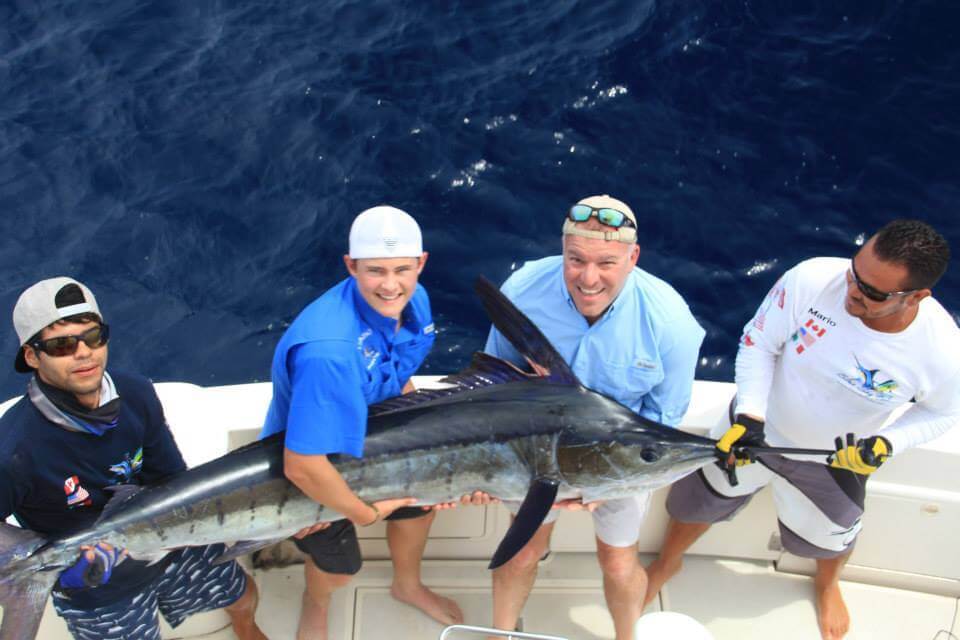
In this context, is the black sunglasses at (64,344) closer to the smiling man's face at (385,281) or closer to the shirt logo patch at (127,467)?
the shirt logo patch at (127,467)

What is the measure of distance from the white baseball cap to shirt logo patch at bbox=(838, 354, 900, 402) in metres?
1.37

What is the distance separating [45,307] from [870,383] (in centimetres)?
226

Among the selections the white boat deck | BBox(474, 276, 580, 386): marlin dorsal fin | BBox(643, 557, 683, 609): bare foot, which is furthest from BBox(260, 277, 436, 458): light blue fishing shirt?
BBox(643, 557, 683, 609): bare foot

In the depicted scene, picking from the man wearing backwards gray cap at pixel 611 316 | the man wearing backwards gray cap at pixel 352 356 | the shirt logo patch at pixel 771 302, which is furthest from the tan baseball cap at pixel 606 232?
the shirt logo patch at pixel 771 302

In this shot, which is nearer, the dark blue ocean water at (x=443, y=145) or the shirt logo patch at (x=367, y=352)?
the shirt logo patch at (x=367, y=352)

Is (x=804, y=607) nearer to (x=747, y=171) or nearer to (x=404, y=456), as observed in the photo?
(x=404, y=456)

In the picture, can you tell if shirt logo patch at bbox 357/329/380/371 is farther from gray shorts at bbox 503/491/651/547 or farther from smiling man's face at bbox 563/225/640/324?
gray shorts at bbox 503/491/651/547

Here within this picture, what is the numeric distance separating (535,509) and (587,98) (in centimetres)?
434

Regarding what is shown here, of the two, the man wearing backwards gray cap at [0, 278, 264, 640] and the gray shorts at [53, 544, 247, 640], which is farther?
the gray shorts at [53, 544, 247, 640]

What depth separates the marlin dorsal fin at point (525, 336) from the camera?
236 centimetres

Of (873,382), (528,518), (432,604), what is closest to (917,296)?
(873,382)

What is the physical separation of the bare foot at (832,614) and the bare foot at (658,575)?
536 mm

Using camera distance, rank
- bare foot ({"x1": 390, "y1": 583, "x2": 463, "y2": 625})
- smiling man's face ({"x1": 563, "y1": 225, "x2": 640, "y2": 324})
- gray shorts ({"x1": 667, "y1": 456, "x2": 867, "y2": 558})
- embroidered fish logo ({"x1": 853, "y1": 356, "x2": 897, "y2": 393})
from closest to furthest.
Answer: smiling man's face ({"x1": 563, "y1": 225, "x2": 640, "y2": 324}) → embroidered fish logo ({"x1": 853, "y1": 356, "x2": 897, "y2": 393}) → gray shorts ({"x1": 667, "y1": 456, "x2": 867, "y2": 558}) → bare foot ({"x1": 390, "y1": 583, "x2": 463, "y2": 625})

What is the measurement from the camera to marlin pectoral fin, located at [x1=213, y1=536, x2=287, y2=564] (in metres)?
2.47
